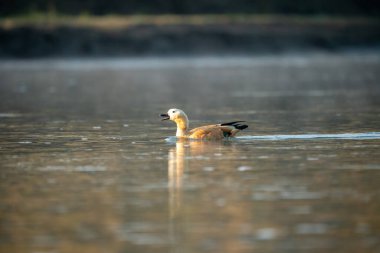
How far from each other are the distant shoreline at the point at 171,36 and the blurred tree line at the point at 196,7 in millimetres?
4910

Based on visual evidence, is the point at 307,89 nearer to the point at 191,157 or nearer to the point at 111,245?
the point at 191,157

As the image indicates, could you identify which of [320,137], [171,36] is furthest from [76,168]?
[171,36]

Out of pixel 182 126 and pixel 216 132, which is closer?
pixel 216 132

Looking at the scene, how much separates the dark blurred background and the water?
87.4ft

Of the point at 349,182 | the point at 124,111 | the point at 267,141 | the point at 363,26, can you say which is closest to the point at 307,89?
the point at 124,111

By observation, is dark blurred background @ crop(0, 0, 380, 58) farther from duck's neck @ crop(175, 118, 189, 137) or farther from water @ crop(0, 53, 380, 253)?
duck's neck @ crop(175, 118, 189, 137)

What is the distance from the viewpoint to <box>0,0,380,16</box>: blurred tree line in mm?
64625

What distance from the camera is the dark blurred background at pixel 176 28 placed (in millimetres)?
53844

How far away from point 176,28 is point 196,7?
41.4 feet

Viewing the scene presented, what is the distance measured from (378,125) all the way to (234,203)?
8.20 metres

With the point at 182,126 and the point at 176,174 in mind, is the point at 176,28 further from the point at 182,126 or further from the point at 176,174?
the point at 176,174

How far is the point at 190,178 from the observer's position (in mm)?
12273

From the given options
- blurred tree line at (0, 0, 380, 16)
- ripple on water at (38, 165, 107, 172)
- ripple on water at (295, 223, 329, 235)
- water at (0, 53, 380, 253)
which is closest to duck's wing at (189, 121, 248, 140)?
water at (0, 53, 380, 253)

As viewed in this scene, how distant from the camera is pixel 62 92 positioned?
3262 centimetres
